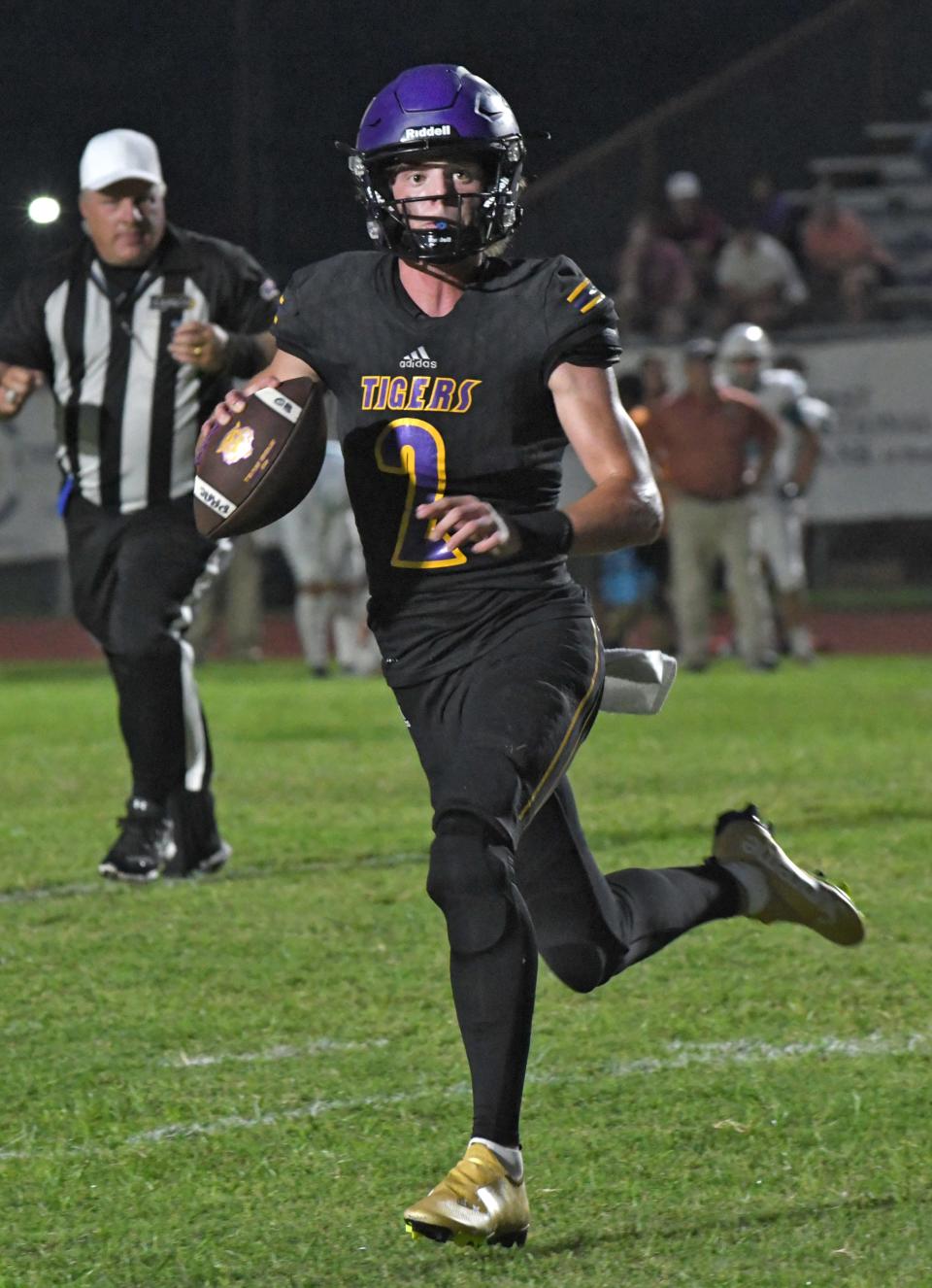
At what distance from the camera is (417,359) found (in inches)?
131

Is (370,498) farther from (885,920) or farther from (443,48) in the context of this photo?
(443,48)

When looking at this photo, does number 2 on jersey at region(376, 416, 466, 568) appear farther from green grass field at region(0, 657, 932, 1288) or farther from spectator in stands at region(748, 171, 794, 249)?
spectator in stands at region(748, 171, 794, 249)

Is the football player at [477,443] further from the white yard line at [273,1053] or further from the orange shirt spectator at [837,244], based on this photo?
the orange shirt spectator at [837,244]

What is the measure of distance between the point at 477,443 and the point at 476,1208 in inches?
46.3

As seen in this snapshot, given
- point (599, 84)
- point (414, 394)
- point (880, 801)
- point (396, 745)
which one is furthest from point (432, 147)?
point (599, 84)

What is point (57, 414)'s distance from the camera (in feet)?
19.4

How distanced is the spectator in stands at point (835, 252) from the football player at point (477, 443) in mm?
15702

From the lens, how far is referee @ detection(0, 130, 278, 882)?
5.72 meters

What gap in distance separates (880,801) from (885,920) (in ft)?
6.84

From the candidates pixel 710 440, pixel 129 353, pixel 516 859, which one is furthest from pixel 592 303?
pixel 710 440

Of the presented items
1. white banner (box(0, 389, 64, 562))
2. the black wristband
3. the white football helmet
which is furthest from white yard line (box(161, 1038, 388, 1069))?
white banner (box(0, 389, 64, 562))

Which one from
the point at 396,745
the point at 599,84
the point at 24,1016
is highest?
the point at 599,84

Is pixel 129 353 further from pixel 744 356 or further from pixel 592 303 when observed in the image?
pixel 744 356

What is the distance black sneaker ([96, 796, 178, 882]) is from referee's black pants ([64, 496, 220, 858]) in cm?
4
